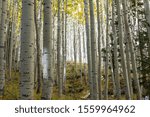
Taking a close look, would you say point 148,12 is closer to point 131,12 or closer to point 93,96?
point 93,96

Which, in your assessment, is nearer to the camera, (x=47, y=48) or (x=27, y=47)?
(x=27, y=47)

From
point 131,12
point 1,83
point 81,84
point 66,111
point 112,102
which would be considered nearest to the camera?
point 66,111

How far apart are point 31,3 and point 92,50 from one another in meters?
4.78

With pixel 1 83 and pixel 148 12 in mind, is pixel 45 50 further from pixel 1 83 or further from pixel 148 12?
pixel 1 83

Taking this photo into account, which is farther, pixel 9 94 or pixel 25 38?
pixel 9 94

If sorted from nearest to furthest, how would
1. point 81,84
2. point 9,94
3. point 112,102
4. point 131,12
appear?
1. point 112,102
2. point 9,94
3. point 131,12
4. point 81,84

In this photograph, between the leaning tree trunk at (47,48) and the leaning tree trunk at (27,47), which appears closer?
the leaning tree trunk at (27,47)

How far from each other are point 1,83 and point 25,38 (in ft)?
15.3

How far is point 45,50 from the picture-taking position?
247 inches

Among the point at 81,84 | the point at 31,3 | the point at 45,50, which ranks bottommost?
the point at 81,84

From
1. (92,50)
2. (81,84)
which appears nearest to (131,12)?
(81,84)

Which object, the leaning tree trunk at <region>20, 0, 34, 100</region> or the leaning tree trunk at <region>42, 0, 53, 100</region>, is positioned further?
the leaning tree trunk at <region>42, 0, 53, 100</region>

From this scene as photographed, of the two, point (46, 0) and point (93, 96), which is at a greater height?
point (46, 0)

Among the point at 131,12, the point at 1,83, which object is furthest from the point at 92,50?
the point at 131,12
